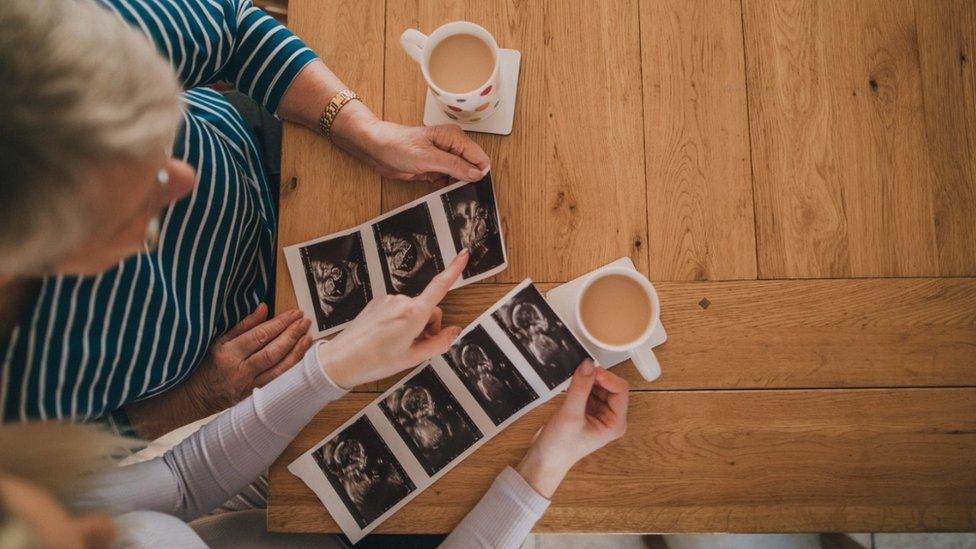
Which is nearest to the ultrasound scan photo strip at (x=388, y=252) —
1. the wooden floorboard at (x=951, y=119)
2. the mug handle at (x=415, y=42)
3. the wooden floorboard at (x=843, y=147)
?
the mug handle at (x=415, y=42)

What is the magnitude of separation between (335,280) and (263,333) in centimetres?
15

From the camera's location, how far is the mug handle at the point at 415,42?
2.93ft

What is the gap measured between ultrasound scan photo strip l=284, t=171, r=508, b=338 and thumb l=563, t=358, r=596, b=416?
24 centimetres

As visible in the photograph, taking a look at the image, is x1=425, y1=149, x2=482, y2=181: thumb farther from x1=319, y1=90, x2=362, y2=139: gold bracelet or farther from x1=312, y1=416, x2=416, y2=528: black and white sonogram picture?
x1=312, y1=416, x2=416, y2=528: black and white sonogram picture

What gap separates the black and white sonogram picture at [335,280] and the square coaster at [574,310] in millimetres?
298

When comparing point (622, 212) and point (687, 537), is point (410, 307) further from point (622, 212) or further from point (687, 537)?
point (687, 537)

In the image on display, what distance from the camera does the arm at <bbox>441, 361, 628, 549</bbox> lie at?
0.88 meters

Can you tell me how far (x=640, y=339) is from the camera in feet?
2.78

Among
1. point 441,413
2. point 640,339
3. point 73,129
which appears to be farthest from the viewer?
point 441,413

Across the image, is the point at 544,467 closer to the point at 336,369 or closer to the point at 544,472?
the point at 544,472

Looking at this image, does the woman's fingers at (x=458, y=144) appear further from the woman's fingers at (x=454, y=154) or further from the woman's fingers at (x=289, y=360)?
the woman's fingers at (x=289, y=360)

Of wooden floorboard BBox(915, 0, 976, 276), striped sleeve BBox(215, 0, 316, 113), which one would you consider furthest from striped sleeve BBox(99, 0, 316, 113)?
wooden floorboard BBox(915, 0, 976, 276)

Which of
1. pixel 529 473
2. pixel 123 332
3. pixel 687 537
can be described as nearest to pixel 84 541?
pixel 123 332

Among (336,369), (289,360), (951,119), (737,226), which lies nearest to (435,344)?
(336,369)
